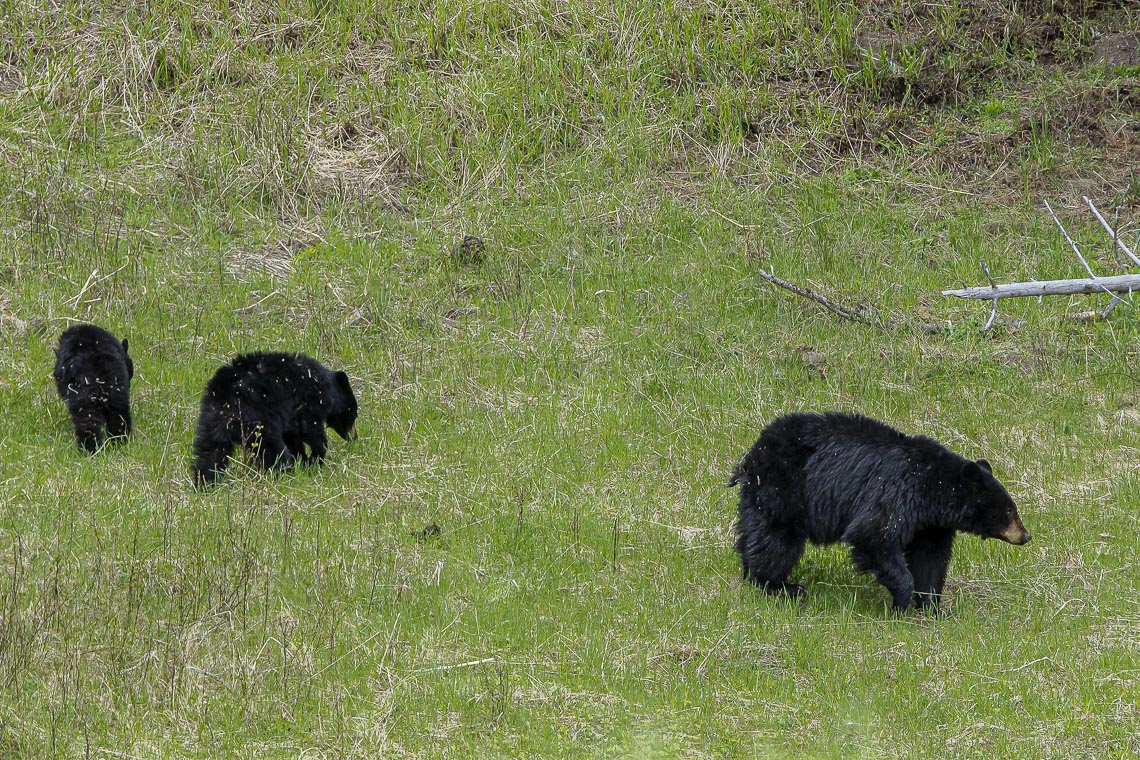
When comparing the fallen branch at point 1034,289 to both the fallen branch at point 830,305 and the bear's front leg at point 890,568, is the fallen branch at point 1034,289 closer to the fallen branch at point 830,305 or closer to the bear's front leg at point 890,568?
the fallen branch at point 830,305

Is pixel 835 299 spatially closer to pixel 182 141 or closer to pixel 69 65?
pixel 182 141

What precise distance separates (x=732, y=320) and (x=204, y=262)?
478 cm

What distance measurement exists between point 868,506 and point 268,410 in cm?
392

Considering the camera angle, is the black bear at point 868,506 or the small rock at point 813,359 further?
the small rock at point 813,359

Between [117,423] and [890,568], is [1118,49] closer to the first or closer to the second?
[890,568]

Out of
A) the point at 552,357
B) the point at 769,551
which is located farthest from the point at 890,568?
the point at 552,357

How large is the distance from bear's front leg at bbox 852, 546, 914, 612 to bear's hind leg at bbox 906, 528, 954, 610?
0.18m

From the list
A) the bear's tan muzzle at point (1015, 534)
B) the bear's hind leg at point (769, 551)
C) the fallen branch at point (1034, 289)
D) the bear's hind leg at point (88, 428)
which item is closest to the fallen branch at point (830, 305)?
the fallen branch at point (1034, 289)

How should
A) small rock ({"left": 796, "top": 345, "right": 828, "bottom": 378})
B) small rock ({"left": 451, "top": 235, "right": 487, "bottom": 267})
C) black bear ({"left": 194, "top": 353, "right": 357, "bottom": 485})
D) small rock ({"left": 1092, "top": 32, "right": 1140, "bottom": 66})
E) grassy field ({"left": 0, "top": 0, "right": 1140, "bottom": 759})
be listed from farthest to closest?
small rock ({"left": 1092, "top": 32, "right": 1140, "bottom": 66}), small rock ({"left": 451, "top": 235, "right": 487, "bottom": 267}), small rock ({"left": 796, "top": 345, "right": 828, "bottom": 378}), black bear ({"left": 194, "top": 353, "right": 357, "bottom": 485}), grassy field ({"left": 0, "top": 0, "right": 1140, "bottom": 759})

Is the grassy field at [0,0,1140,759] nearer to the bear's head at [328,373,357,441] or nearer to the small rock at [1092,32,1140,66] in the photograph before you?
the small rock at [1092,32,1140,66]

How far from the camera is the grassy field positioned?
6352 millimetres

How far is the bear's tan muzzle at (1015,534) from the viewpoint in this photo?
761cm

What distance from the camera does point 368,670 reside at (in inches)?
255

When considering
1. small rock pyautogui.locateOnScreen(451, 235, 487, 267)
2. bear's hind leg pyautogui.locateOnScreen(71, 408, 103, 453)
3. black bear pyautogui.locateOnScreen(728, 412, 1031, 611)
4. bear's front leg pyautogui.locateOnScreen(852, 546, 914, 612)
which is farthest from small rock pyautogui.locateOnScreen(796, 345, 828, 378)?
bear's hind leg pyautogui.locateOnScreen(71, 408, 103, 453)
